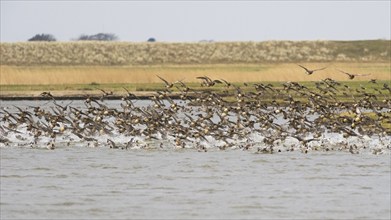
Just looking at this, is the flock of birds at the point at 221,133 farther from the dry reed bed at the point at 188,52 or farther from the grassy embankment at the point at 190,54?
the dry reed bed at the point at 188,52

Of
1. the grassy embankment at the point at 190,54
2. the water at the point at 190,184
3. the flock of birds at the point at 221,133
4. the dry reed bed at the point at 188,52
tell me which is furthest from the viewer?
the dry reed bed at the point at 188,52

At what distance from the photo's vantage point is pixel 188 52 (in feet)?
366

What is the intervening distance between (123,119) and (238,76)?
33110mm

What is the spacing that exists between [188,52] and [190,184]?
285ft

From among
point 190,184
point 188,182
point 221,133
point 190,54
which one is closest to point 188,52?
point 190,54

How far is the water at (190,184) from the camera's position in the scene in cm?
2155

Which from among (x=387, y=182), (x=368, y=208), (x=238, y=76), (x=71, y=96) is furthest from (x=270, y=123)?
(x=238, y=76)

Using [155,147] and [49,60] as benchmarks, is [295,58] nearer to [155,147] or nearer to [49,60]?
[49,60]

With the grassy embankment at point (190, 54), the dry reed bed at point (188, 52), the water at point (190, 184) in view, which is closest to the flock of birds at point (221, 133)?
the water at point (190, 184)

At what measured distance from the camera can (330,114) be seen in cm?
3256

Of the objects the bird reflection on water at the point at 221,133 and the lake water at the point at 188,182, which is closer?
the lake water at the point at 188,182

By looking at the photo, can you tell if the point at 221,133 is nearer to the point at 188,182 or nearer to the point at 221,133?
the point at 221,133

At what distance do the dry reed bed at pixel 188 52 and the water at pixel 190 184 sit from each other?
243 ft

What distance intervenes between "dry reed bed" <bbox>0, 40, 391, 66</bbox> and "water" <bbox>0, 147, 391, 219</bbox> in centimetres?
7404
